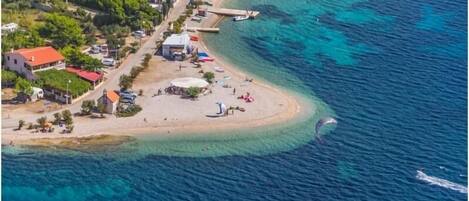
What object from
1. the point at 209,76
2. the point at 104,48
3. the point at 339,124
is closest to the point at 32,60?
the point at 104,48

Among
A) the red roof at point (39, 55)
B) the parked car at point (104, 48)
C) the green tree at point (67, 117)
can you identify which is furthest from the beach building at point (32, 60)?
the green tree at point (67, 117)

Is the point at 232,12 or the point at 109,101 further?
the point at 232,12

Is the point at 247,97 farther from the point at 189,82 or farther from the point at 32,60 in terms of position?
the point at 32,60

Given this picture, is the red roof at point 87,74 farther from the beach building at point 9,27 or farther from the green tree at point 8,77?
the beach building at point 9,27

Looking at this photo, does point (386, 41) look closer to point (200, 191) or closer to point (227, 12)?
point (227, 12)

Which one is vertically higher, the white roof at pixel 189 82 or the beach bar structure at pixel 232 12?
the beach bar structure at pixel 232 12

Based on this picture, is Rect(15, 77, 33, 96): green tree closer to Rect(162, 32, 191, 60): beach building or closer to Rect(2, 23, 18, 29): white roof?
Rect(2, 23, 18, 29): white roof

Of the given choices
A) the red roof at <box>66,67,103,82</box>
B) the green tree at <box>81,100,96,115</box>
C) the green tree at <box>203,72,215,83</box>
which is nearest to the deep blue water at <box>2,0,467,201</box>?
the green tree at <box>203,72,215,83</box>
